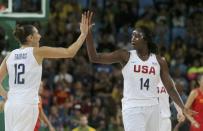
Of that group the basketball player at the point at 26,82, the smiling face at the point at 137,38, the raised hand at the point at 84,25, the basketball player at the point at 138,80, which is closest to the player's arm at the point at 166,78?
the basketball player at the point at 138,80

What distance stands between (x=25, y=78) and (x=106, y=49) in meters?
11.6

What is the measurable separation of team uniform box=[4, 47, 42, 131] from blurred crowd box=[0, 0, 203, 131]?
7394mm

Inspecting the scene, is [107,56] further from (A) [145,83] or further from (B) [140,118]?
(B) [140,118]

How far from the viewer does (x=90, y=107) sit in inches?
667

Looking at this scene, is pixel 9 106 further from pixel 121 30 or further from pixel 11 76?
pixel 121 30

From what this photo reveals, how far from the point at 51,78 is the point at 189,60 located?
419 centimetres

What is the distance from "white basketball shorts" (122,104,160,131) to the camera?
29.1 ft

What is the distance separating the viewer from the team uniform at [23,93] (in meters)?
7.98

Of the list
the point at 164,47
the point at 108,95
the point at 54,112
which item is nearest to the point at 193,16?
the point at 164,47

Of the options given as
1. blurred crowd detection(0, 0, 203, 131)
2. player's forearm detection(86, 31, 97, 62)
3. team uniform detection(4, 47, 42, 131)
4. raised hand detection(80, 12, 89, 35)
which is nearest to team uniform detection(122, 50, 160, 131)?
player's forearm detection(86, 31, 97, 62)

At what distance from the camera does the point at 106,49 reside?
19547 millimetres

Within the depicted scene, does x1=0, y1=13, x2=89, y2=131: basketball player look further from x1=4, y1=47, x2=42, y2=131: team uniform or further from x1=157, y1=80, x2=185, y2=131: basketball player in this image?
x1=157, y1=80, x2=185, y2=131: basketball player

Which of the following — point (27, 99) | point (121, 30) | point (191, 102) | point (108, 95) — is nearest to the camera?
point (27, 99)

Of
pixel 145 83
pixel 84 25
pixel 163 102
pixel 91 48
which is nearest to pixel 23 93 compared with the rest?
pixel 84 25
